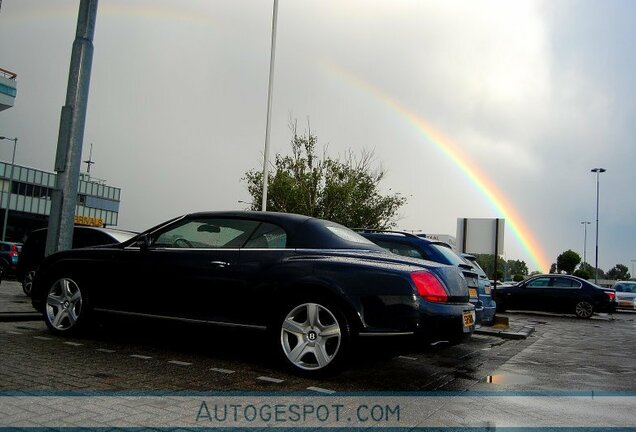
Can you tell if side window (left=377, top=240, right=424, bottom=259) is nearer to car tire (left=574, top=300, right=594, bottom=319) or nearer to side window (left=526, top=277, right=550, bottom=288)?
side window (left=526, top=277, right=550, bottom=288)

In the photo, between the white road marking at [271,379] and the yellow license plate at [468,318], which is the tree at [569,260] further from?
the white road marking at [271,379]

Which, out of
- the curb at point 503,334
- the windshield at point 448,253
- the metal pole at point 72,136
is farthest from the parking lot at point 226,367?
the curb at point 503,334

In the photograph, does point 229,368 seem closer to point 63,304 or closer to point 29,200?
point 63,304

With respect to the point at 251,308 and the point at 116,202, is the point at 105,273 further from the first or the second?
the point at 116,202

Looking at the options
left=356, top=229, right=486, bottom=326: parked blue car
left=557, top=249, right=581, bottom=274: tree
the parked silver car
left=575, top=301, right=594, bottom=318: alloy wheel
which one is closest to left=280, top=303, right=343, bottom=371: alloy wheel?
left=356, top=229, right=486, bottom=326: parked blue car

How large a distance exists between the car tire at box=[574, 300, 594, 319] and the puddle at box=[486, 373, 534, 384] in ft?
47.3

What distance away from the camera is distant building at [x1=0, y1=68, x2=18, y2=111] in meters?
50.1

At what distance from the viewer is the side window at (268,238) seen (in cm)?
552

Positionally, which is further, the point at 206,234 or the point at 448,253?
the point at 448,253

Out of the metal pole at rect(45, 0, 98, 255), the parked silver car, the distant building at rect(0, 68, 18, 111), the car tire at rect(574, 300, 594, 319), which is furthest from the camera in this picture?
the distant building at rect(0, 68, 18, 111)

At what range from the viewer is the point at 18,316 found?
774 cm

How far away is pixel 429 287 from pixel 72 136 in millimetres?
6087

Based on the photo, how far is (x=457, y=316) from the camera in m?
5.15

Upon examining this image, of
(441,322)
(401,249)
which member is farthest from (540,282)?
(441,322)
